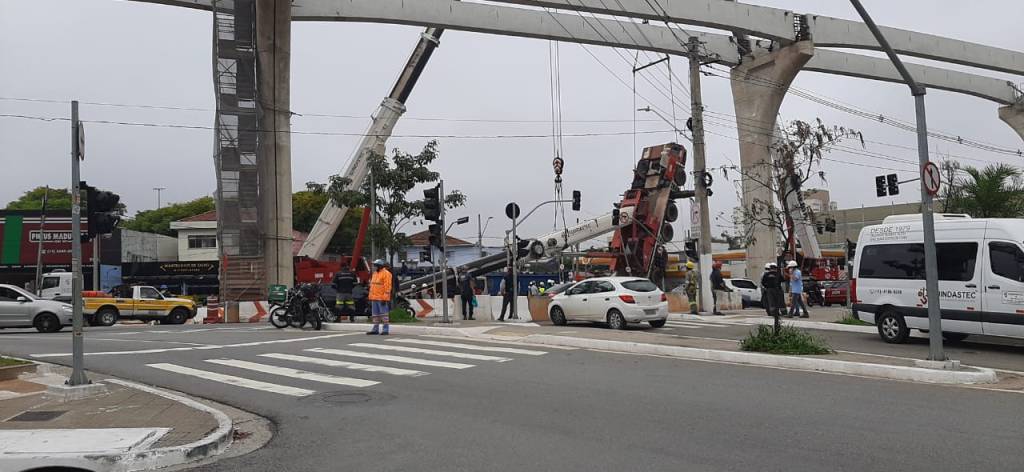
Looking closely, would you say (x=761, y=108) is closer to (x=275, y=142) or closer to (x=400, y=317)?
(x=400, y=317)

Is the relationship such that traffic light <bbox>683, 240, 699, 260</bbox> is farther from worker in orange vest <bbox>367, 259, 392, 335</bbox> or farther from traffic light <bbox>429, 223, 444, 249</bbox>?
worker in orange vest <bbox>367, 259, 392, 335</bbox>


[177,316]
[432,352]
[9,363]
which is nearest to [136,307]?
[177,316]

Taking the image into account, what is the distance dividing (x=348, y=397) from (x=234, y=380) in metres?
2.66

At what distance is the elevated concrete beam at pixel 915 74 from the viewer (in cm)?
4122

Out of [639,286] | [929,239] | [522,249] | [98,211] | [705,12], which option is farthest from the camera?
[705,12]

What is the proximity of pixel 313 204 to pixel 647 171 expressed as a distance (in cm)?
4559

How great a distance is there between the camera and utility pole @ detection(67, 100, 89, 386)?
9180mm

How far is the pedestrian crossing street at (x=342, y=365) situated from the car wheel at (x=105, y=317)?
49.7ft

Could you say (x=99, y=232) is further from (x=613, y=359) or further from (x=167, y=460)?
(x=613, y=359)

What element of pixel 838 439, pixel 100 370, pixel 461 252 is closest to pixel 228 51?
pixel 100 370

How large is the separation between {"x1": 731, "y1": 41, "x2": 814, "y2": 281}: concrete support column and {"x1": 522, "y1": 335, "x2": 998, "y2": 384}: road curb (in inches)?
795

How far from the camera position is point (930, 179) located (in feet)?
34.8

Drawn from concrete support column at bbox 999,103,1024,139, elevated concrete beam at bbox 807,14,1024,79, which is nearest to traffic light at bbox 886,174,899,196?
elevated concrete beam at bbox 807,14,1024,79

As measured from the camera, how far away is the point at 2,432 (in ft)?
20.8
